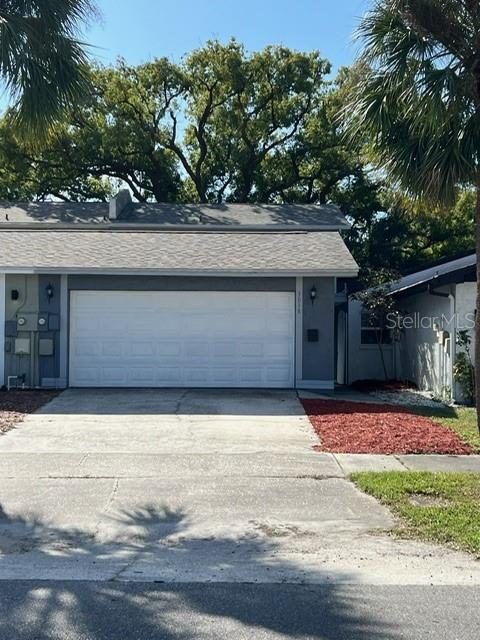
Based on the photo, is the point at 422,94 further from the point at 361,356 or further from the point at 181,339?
the point at 361,356

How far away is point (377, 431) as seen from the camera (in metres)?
9.90

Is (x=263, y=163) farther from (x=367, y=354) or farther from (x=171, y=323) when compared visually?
(x=171, y=323)

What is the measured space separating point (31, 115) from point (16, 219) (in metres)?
13.5

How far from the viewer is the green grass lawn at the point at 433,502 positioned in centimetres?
554

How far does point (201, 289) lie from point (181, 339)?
1248 mm

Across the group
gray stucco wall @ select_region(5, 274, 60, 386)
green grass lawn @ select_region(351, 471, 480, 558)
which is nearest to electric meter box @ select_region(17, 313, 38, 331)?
gray stucco wall @ select_region(5, 274, 60, 386)

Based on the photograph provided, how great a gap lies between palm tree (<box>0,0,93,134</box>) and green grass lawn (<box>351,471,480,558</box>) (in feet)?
21.2

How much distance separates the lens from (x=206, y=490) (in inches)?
274

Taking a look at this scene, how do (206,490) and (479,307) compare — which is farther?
(479,307)

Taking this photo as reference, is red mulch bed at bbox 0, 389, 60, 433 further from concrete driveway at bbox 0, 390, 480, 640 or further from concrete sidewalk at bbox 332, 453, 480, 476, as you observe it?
concrete sidewalk at bbox 332, 453, 480, 476

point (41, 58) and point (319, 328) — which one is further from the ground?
point (41, 58)

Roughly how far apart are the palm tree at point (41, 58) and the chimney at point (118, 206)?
1237cm

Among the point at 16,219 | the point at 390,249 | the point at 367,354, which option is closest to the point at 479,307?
the point at 367,354

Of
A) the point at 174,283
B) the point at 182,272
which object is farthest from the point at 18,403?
the point at 182,272
